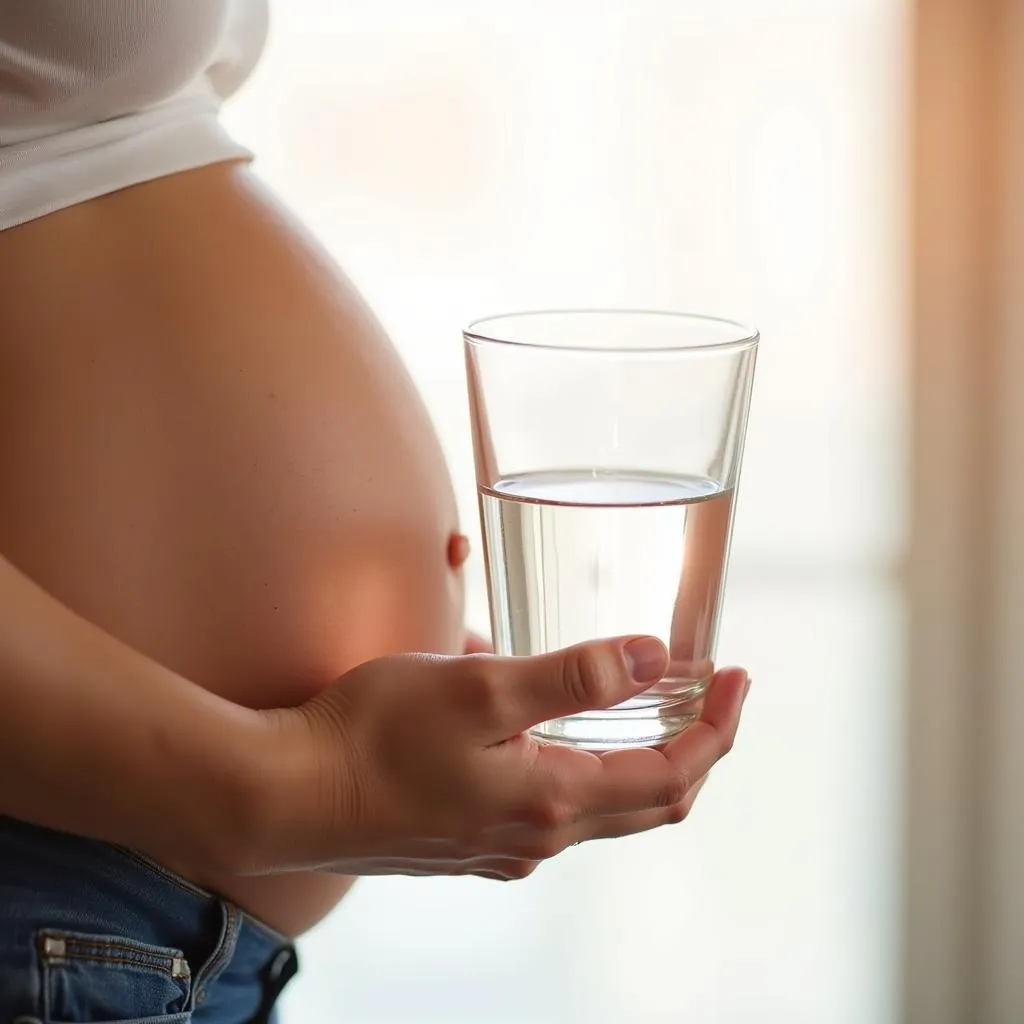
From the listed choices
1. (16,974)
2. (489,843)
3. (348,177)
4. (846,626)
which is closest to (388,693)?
(489,843)

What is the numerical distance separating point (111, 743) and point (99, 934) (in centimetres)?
12

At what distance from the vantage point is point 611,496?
55 centimetres

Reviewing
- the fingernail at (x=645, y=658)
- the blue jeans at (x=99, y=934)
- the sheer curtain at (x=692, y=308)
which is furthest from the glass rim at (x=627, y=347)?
the sheer curtain at (x=692, y=308)

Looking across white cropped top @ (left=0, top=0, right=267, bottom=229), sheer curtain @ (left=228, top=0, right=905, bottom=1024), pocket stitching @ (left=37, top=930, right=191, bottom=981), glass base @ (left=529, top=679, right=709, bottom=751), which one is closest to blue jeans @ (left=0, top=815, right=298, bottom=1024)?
pocket stitching @ (left=37, top=930, right=191, bottom=981)

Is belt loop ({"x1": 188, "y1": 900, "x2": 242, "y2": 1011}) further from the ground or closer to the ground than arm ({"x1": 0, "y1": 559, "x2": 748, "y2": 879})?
closer to the ground

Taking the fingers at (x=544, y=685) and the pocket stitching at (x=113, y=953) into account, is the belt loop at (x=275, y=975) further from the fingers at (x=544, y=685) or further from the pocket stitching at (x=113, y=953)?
the fingers at (x=544, y=685)

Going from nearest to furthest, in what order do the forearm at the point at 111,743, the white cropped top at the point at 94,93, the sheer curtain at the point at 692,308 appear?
the forearm at the point at 111,743 → the white cropped top at the point at 94,93 → the sheer curtain at the point at 692,308

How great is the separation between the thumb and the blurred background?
3.11 feet

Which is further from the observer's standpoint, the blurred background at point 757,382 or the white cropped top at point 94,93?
the blurred background at point 757,382

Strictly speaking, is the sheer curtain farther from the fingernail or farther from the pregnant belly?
the fingernail

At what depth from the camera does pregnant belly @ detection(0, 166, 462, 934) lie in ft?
1.82

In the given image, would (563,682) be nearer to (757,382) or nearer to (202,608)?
(202,608)

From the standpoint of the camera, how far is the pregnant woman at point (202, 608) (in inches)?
19.3

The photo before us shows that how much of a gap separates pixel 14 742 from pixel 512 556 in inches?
8.5
